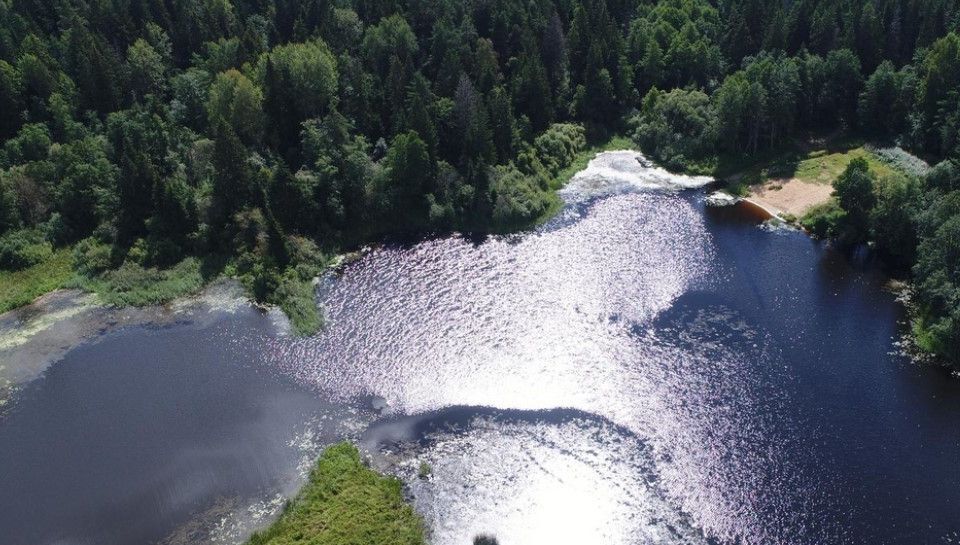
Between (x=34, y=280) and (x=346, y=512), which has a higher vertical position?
(x=34, y=280)

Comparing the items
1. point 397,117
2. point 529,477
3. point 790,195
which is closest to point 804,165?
point 790,195

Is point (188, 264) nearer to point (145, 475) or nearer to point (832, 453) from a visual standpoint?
point (145, 475)

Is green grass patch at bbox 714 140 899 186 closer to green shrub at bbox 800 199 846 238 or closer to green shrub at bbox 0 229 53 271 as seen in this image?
green shrub at bbox 800 199 846 238

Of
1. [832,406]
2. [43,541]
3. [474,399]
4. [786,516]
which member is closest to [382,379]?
[474,399]

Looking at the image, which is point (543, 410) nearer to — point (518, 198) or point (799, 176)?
point (518, 198)

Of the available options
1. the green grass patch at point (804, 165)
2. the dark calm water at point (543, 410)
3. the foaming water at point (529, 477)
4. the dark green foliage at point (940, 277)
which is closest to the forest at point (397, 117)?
the dark green foliage at point (940, 277)

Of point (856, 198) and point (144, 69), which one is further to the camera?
point (144, 69)
